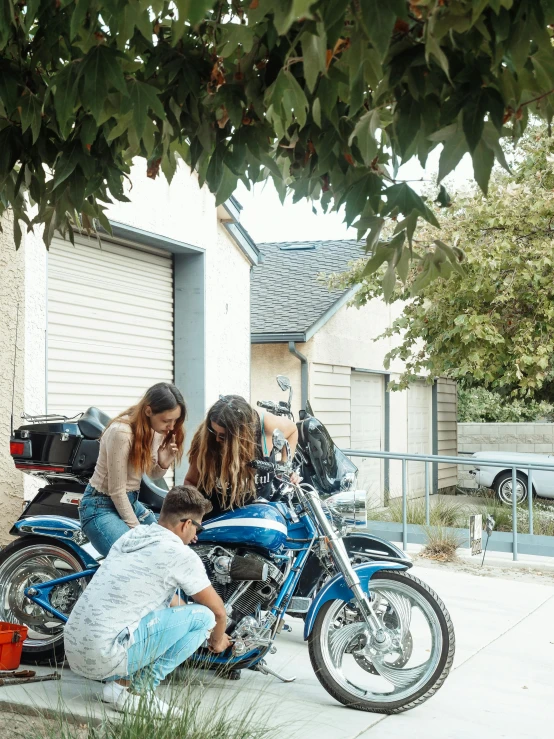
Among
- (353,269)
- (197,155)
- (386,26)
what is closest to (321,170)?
(197,155)

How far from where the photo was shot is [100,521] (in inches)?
209

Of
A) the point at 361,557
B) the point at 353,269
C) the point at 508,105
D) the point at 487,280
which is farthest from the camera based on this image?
the point at 353,269

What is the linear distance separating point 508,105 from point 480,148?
0.26m

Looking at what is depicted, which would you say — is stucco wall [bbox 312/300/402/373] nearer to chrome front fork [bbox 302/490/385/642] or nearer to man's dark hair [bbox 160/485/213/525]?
chrome front fork [bbox 302/490/385/642]

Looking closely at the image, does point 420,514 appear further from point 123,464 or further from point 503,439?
point 503,439

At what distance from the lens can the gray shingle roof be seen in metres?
15.6

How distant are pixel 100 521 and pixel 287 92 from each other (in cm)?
330

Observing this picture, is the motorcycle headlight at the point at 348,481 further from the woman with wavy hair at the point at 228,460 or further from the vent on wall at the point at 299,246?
the vent on wall at the point at 299,246

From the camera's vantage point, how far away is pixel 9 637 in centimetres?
511

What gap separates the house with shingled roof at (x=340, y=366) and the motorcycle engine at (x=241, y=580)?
27.6 feet

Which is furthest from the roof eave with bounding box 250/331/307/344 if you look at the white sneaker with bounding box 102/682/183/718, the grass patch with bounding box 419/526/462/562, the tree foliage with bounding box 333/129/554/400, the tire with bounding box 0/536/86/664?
the white sneaker with bounding box 102/682/183/718

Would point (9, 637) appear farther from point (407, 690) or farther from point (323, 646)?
point (407, 690)

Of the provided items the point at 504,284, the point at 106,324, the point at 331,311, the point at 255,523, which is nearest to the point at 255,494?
the point at 255,523

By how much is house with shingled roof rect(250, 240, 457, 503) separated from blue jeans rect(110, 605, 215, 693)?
29.3ft
